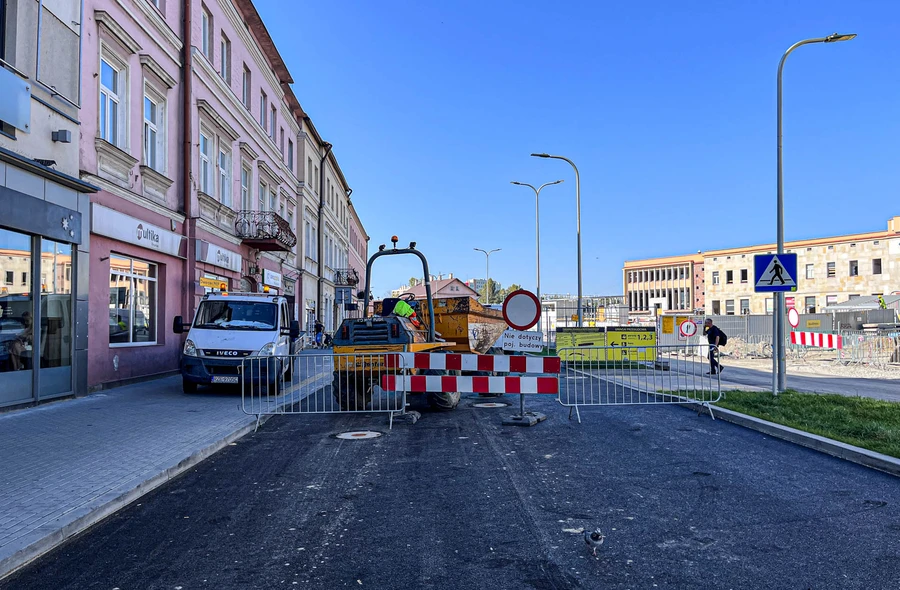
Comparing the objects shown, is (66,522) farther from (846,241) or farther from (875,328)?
(846,241)

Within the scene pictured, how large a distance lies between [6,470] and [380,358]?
466cm

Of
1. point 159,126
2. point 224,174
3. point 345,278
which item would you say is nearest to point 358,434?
point 159,126

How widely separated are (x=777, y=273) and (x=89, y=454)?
36.6ft

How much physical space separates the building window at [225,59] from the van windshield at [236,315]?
1020 centimetres

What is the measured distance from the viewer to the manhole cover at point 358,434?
8312 millimetres

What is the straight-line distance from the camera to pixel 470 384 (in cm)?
917

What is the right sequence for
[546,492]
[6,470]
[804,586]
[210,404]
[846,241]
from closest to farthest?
[804,586]
[546,492]
[6,470]
[210,404]
[846,241]

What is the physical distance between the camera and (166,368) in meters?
16.3

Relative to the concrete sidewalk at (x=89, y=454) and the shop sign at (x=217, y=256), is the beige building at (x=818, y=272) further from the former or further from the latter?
the concrete sidewalk at (x=89, y=454)

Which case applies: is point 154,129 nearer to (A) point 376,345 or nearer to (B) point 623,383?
(A) point 376,345

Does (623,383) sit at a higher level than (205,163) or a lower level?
lower

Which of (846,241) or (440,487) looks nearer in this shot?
(440,487)

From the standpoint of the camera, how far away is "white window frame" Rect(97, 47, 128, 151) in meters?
13.4

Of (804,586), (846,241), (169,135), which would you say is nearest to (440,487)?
(804,586)
